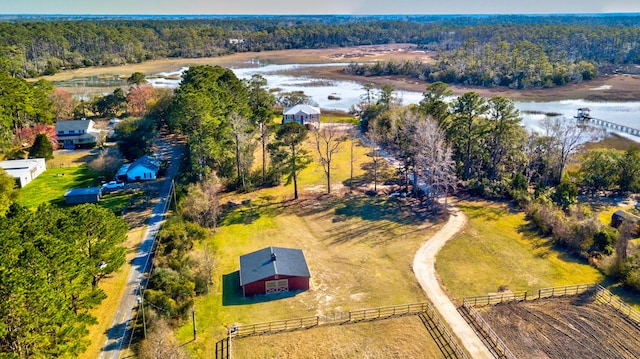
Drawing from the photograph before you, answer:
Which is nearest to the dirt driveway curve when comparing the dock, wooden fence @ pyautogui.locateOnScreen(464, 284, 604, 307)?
wooden fence @ pyautogui.locateOnScreen(464, 284, 604, 307)

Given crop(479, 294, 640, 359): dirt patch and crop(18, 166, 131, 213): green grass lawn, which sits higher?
crop(18, 166, 131, 213): green grass lawn

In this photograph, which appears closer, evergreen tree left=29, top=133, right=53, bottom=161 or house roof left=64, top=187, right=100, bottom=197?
house roof left=64, top=187, right=100, bottom=197

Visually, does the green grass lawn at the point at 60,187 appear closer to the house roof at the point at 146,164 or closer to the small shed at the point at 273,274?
the house roof at the point at 146,164

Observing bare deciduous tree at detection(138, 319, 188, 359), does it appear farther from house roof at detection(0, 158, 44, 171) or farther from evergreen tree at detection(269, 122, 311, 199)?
house roof at detection(0, 158, 44, 171)

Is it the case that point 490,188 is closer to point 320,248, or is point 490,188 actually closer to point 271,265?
point 320,248

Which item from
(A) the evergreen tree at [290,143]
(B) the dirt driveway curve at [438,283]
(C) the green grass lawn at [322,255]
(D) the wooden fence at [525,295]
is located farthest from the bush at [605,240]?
(A) the evergreen tree at [290,143]

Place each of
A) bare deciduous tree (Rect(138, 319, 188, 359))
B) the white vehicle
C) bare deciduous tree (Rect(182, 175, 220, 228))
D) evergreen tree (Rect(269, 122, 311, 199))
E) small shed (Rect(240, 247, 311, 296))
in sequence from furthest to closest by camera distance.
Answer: the white vehicle, evergreen tree (Rect(269, 122, 311, 199)), bare deciduous tree (Rect(182, 175, 220, 228)), small shed (Rect(240, 247, 311, 296)), bare deciduous tree (Rect(138, 319, 188, 359))

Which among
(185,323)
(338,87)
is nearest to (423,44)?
(338,87)
